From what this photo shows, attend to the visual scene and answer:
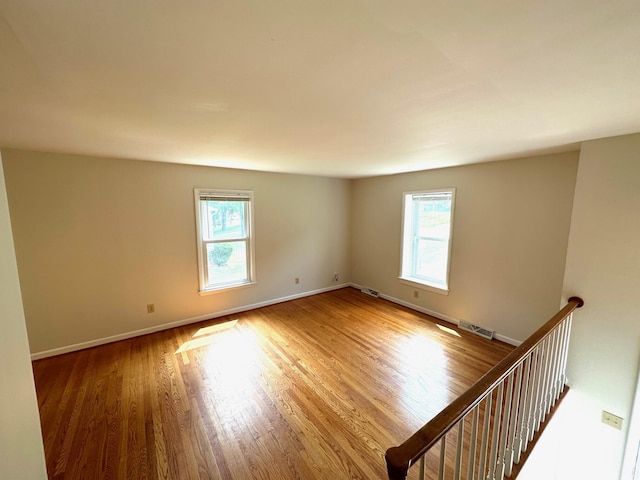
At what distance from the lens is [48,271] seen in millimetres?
2707

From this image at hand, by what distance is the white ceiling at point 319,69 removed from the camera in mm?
774

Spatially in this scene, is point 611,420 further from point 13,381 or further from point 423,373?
point 13,381

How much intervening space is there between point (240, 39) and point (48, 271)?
3.35m

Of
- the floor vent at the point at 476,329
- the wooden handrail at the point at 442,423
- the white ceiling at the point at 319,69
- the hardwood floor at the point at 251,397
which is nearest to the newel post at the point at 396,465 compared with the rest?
the wooden handrail at the point at 442,423

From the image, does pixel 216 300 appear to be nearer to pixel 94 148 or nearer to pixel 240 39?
pixel 94 148

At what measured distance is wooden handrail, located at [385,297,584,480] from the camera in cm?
79

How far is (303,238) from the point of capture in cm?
455

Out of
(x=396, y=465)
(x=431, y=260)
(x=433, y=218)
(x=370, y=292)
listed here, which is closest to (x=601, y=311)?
(x=431, y=260)

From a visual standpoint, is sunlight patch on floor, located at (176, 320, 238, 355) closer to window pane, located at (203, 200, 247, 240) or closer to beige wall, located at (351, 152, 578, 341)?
window pane, located at (203, 200, 247, 240)

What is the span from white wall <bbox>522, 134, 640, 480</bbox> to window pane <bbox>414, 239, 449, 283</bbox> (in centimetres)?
→ 159

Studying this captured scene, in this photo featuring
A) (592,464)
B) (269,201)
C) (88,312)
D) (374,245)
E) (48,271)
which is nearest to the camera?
(592,464)

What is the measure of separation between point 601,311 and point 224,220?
13.6ft

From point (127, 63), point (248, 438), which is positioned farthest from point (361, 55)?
point (248, 438)

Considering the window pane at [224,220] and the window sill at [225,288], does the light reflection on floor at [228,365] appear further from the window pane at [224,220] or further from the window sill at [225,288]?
the window pane at [224,220]
